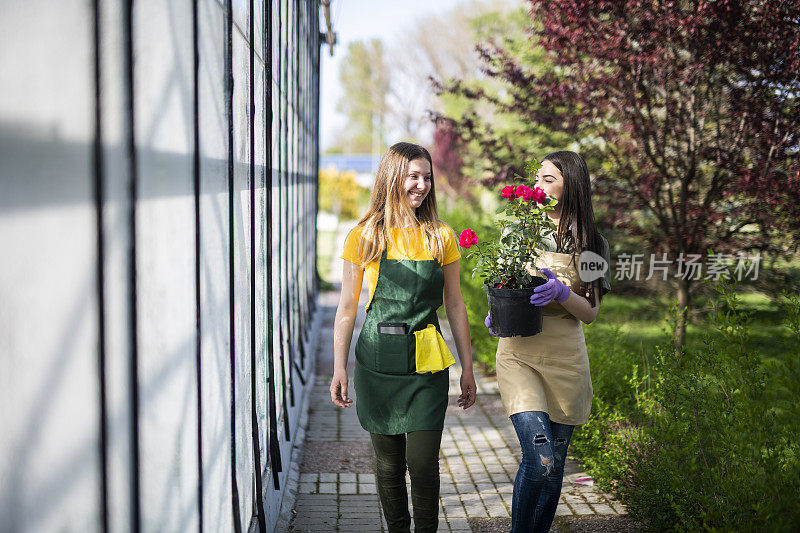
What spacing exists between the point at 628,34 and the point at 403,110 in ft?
123

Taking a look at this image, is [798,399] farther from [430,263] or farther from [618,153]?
[618,153]

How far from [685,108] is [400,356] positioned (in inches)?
198

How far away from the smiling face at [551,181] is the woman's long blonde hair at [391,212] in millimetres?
506

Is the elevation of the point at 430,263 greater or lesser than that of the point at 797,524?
greater

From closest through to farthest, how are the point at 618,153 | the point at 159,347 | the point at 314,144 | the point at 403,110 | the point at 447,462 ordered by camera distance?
the point at 159,347
the point at 447,462
the point at 618,153
the point at 314,144
the point at 403,110

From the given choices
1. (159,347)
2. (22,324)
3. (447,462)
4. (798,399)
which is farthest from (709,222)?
(22,324)

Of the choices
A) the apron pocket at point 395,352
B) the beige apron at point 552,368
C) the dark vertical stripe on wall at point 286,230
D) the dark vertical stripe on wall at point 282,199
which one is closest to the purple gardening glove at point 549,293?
the beige apron at point 552,368

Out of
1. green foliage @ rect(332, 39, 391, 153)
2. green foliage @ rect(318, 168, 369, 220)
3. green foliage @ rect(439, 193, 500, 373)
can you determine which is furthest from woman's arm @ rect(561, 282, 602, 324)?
green foliage @ rect(332, 39, 391, 153)

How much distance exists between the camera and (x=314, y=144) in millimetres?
11539

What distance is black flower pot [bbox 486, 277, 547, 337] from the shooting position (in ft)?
9.35

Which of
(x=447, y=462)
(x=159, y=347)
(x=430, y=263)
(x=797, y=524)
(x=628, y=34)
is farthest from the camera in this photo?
(x=628, y=34)

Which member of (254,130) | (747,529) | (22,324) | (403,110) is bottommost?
(747,529)

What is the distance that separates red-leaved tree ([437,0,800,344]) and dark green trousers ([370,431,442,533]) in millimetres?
3709

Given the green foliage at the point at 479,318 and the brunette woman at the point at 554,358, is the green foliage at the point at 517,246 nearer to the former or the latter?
the brunette woman at the point at 554,358
